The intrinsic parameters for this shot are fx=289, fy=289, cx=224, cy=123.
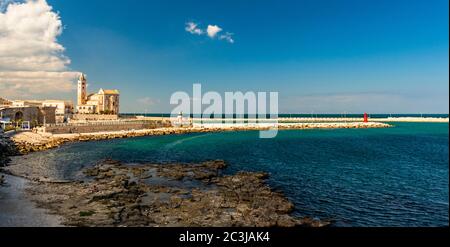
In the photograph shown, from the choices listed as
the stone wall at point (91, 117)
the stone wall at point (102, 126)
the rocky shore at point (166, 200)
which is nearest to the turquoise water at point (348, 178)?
the rocky shore at point (166, 200)

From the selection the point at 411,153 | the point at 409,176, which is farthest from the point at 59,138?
the point at 411,153

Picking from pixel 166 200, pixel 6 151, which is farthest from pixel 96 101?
pixel 166 200

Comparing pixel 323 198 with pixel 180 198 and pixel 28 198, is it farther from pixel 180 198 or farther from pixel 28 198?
pixel 28 198

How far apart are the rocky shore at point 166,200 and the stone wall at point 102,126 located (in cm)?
4329

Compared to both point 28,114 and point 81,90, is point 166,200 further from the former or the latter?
point 81,90

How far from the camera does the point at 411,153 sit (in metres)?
45.3

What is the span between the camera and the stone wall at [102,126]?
66.2 m

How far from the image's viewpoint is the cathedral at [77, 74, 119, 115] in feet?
367

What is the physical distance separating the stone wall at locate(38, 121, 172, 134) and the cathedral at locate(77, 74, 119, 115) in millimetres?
25004

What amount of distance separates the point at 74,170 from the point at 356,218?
90.3 feet

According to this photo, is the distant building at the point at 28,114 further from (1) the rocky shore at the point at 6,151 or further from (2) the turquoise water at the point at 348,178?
(2) the turquoise water at the point at 348,178

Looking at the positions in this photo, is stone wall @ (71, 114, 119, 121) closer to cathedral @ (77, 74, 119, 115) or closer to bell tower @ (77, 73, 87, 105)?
cathedral @ (77, 74, 119, 115)

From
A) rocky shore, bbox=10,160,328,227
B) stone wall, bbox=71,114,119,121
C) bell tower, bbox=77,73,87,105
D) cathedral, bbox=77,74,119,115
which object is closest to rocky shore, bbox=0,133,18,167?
rocky shore, bbox=10,160,328,227

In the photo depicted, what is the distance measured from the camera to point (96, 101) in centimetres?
11488
